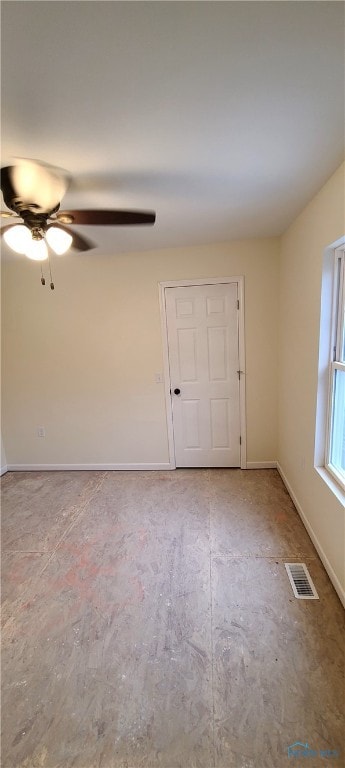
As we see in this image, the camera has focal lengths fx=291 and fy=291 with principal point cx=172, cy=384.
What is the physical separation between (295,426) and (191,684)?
5.82ft

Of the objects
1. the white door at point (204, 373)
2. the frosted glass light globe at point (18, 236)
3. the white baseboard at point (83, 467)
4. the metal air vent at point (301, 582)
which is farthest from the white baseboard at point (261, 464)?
the frosted glass light globe at point (18, 236)

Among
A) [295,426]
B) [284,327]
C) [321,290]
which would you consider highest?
[321,290]

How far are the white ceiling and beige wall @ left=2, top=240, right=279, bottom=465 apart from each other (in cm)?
119

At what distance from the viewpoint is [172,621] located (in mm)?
1546

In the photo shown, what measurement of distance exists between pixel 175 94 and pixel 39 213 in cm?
75

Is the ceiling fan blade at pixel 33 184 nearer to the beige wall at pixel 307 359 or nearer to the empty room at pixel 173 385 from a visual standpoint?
the empty room at pixel 173 385

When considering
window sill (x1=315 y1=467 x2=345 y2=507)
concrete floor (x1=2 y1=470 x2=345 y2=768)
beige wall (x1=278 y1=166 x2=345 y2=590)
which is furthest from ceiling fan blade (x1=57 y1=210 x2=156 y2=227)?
concrete floor (x1=2 y1=470 x2=345 y2=768)

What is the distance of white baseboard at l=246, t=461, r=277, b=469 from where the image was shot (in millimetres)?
3105

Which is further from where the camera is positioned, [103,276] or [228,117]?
[103,276]

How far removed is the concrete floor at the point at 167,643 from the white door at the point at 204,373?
74 centimetres

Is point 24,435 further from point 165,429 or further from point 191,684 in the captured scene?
point 191,684

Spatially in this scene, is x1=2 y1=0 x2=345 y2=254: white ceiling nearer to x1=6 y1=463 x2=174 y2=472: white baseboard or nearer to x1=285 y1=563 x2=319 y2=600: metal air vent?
x1=285 y1=563 x2=319 y2=600: metal air vent

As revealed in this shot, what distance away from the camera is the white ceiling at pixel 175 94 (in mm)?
732

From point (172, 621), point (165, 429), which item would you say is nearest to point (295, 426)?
point (165, 429)
